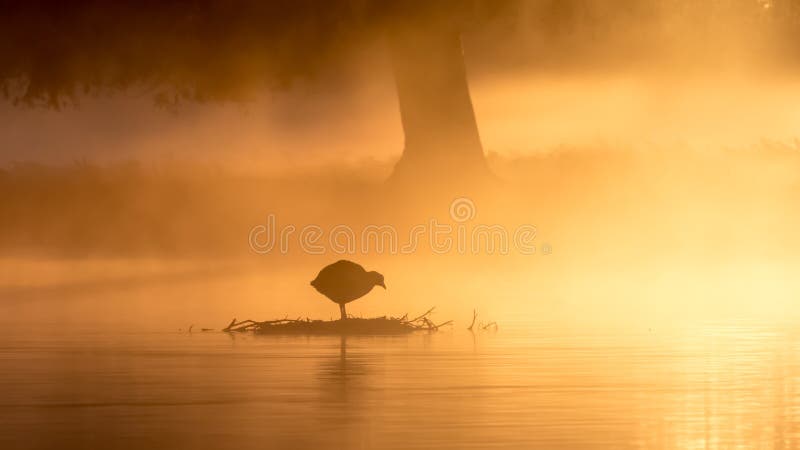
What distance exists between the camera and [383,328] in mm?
20984

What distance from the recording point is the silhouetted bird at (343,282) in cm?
2152

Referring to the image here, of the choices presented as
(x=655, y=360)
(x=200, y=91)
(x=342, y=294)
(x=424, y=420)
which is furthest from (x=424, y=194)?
(x=424, y=420)

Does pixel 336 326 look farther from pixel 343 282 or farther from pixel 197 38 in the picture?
pixel 197 38

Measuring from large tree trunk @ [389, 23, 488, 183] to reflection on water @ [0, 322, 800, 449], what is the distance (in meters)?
15.6

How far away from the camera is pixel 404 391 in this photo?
46.8 ft

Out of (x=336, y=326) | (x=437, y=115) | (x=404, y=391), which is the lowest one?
(x=404, y=391)

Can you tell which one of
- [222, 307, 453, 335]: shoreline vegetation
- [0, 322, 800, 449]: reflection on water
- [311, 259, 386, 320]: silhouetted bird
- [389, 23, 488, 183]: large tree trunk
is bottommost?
[0, 322, 800, 449]: reflection on water

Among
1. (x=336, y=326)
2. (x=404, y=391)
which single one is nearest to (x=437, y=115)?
(x=336, y=326)

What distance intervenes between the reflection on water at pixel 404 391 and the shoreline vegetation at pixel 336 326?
0.78m

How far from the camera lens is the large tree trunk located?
35.4 m

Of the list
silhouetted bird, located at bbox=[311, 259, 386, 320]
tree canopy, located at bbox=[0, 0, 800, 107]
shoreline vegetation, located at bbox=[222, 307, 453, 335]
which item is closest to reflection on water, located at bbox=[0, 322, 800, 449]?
shoreline vegetation, located at bbox=[222, 307, 453, 335]

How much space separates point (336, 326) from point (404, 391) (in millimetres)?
6814

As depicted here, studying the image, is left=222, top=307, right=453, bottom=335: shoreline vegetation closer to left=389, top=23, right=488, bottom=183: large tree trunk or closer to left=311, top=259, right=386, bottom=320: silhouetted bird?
left=311, top=259, right=386, bottom=320: silhouetted bird

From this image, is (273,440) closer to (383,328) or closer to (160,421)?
(160,421)
